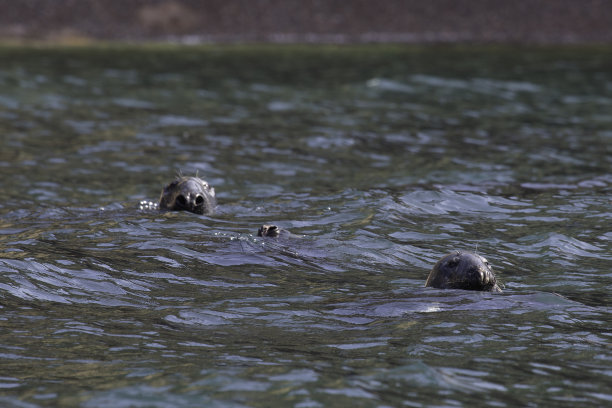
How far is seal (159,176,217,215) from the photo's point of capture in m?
12.5

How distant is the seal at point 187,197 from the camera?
12.5m

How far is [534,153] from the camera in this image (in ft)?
59.4

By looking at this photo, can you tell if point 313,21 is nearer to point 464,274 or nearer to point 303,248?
point 303,248

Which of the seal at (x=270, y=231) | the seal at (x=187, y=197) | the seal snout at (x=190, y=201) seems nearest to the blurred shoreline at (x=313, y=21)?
the seal at (x=187, y=197)

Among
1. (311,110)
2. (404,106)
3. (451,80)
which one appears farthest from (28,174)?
(451,80)

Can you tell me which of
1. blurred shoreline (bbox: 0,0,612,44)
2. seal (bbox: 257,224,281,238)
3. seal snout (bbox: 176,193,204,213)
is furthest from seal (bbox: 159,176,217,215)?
blurred shoreline (bbox: 0,0,612,44)

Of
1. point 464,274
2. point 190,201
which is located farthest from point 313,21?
point 464,274

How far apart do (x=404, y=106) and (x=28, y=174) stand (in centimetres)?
1076

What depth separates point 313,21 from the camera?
4172cm

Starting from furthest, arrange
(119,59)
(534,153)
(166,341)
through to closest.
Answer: (119,59), (534,153), (166,341)

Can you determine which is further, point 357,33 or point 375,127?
point 357,33

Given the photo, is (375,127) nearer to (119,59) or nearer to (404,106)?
(404,106)

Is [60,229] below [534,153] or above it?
below

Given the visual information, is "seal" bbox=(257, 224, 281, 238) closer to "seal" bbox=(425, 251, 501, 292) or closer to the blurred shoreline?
"seal" bbox=(425, 251, 501, 292)
